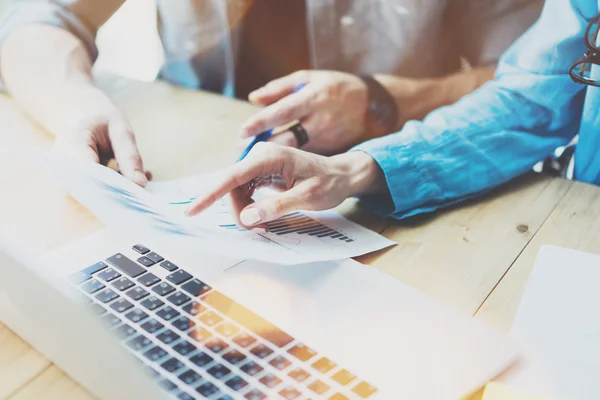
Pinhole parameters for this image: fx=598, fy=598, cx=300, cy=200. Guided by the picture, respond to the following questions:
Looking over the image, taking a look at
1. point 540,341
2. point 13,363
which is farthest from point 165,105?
point 540,341

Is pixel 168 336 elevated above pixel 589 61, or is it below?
below

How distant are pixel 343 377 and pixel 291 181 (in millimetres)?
258

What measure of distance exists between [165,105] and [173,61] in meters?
0.20

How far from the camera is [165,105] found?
1.03 metres

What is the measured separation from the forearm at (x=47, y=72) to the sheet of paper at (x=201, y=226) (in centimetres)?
28

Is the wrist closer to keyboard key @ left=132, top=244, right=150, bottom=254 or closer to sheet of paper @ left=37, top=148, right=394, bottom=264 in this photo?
sheet of paper @ left=37, top=148, right=394, bottom=264

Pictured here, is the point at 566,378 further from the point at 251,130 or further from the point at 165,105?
the point at 165,105

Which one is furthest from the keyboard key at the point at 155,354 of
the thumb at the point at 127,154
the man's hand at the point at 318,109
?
the man's hand at the point at 318,109

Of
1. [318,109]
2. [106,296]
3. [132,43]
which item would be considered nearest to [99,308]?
[106,296]

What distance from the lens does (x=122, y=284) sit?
583 mm

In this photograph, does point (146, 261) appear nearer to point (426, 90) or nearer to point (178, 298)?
point (178, 298)

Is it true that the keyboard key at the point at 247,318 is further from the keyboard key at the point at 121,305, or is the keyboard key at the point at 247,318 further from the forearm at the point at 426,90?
the forearm at the point at 426,90

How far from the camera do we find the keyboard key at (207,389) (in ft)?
1.53

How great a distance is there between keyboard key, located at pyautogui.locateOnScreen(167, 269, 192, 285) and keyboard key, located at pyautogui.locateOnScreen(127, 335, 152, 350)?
0.27ft
